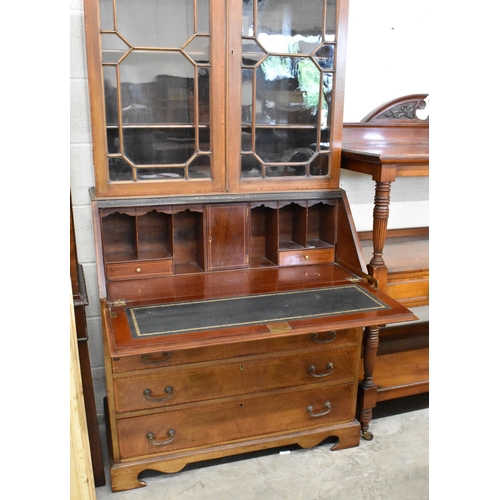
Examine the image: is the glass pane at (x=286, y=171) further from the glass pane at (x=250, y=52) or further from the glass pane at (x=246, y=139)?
the glass pane at (x=250, y=52)

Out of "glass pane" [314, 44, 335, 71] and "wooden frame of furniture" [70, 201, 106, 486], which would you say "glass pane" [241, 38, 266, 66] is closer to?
"glass pane" [314, 44, 335, 71]

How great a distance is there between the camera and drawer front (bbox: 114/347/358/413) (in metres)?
1.74

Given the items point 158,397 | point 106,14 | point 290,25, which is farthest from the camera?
point 290,25

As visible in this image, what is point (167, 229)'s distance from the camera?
2.01 meters

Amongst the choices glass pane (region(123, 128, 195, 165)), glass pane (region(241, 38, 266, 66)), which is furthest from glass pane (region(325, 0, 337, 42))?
glass pane (region(123, 128, 195, 165))

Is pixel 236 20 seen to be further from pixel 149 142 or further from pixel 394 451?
pixel 394 451

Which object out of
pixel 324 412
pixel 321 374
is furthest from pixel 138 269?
pixel 324 412

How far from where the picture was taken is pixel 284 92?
1.91m

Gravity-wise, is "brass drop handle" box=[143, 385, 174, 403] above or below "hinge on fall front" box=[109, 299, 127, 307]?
below

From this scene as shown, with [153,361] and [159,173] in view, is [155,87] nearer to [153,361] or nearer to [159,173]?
[159,173]

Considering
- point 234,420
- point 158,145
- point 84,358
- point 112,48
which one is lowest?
point 234,420

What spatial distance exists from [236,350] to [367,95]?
1.40 meters

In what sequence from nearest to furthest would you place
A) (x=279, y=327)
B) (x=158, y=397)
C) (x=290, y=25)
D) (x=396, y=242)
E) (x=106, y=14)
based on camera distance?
1. (x=279, y=327)
2. (x=106, y=14)
3. (x=158, y=397)
4. (x=290, y=25)
5. (x=396, y=242)

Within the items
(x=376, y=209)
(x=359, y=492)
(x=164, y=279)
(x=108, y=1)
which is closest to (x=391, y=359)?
(x=359, y=492)
